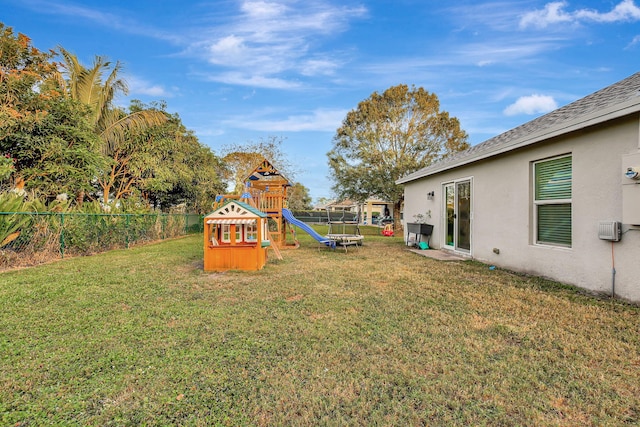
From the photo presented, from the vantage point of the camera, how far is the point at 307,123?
18000mm

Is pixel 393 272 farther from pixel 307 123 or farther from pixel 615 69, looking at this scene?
pixel 307 123

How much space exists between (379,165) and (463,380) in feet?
55.4

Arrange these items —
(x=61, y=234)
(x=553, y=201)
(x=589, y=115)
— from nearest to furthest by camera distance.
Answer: (x=589, y=115) < (x=553, y=201) < (x=61, y=234)

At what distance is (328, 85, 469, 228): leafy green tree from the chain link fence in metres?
12.3

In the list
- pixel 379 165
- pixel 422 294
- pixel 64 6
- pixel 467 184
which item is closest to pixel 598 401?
pixel 422 294

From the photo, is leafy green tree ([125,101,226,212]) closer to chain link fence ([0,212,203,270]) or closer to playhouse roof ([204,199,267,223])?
chain link fence ([0,212,203,270])

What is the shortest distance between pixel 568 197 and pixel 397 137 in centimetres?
1432

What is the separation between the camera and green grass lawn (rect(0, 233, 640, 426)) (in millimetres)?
1855

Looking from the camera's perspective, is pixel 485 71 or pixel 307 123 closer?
pixel 485 71

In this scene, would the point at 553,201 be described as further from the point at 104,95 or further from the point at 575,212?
the point at 104,95

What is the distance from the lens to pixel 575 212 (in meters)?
4.54

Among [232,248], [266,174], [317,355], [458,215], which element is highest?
[266,174]

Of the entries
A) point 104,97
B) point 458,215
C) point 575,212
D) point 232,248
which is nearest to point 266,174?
point 232,248

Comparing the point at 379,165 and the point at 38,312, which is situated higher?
the point at 379,165
